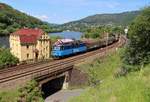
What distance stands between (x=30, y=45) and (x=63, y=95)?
25.4m

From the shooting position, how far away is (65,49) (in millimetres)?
68750

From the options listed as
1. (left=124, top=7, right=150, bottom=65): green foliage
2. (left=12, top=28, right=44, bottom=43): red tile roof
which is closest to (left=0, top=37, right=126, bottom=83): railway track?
(left=124, top=7, right=150, bottom=65): green foliage

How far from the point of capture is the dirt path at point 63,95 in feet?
154

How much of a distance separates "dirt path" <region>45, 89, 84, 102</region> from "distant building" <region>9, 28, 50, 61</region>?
69.9 ft

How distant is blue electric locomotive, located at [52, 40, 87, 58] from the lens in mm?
67500

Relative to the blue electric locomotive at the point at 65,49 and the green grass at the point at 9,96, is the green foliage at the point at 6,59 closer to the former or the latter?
the blue electric locomotive at the point at 65,49

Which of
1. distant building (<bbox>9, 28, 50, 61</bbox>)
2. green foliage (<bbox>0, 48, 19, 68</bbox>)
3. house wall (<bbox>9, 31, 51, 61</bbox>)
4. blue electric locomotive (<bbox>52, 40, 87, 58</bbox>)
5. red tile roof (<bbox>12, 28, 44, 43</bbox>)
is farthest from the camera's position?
red tile roof (<bbox>12, 28, 44, 43</bbox>)

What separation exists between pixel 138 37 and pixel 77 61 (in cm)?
1977

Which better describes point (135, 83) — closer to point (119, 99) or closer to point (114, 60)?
point (119, 99)

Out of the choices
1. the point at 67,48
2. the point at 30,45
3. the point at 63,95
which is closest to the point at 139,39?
the point at 63,95

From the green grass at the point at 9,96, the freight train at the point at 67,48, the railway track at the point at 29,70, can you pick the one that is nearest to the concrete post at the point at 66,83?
the railway track at the point at 29,70

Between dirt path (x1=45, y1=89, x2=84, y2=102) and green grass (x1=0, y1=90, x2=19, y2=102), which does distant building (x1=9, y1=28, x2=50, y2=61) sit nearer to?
dirt path (x1=45, y1=89, x2=84, y2=102)

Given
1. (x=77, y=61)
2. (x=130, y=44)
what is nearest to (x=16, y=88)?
(x=130, y=44)

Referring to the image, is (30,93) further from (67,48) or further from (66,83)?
(67,48)
